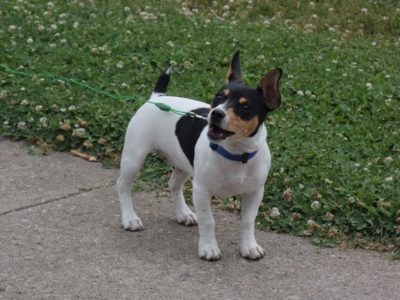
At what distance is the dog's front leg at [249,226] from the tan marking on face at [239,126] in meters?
0.56

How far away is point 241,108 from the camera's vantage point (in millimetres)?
4867

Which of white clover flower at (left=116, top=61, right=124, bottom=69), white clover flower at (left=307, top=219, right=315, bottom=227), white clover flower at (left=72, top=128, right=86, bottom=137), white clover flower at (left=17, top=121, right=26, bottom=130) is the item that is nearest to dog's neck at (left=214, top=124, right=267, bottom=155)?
white clover flower at (left=307, top=219, right=315, bottom=227)

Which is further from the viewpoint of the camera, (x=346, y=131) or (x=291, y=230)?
(x=346, y=131)

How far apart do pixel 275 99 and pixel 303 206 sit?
133cm

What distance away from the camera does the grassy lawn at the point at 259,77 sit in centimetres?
613

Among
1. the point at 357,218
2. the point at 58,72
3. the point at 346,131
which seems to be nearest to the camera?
the point at 357,218

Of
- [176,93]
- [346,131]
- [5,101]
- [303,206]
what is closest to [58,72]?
[5,101]

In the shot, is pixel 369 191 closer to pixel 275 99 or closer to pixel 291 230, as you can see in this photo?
pixel 291 230

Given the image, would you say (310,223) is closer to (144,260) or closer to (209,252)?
(209,252)

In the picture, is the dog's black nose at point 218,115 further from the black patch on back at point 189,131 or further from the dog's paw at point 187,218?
the dog's paw at point 187,218

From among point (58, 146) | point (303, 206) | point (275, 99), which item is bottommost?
point (58, 146)

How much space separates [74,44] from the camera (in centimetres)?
945

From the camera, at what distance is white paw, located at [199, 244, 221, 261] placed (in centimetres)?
537

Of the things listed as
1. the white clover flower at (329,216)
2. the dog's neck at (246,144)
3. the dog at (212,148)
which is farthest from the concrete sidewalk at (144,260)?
the dog's neck at (246,144)
